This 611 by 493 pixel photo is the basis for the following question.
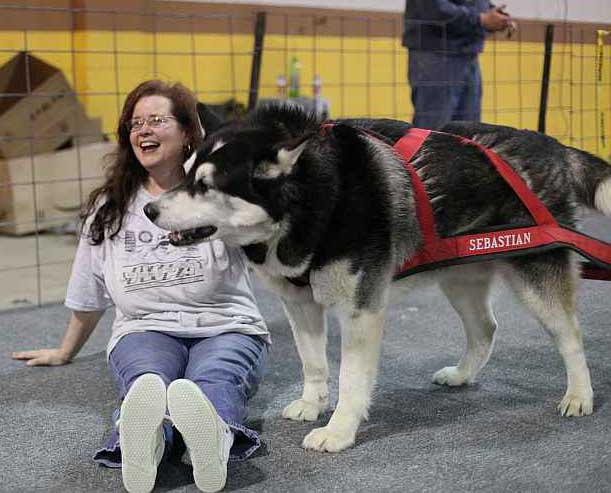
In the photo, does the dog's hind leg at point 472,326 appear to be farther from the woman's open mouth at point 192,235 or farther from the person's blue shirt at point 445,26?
the person's blue shirt at point 445,26

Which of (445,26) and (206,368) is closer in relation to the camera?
(206,368)

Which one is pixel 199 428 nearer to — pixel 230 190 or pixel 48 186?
pixel 230 190


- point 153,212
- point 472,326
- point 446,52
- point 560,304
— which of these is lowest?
point 472,326

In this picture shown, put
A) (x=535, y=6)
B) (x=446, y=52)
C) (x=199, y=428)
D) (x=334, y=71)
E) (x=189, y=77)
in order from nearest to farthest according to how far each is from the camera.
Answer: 1. (x=199, y=428)
2. (x=446, y=52)
3. (x=535, y=6)
4. (x=189, y=77)
5. (x=334, y=71)

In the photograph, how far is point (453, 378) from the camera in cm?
242

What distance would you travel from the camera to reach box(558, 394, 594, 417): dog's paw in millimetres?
2148

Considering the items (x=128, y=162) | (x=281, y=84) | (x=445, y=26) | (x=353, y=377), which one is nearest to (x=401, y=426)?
(x=353, y=377)

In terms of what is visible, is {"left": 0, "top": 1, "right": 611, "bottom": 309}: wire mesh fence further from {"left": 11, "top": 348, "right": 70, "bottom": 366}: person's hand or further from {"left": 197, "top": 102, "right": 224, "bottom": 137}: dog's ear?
{"left": 197, "top": 102, "right": 224, "bottom": 137}: dog's ear

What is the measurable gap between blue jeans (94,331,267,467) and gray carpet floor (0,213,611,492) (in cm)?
6

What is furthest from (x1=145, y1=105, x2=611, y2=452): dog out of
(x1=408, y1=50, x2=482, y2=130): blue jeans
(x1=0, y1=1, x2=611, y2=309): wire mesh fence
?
(x1=0, y1=1, x2=611, y2=309): wire mesh fence

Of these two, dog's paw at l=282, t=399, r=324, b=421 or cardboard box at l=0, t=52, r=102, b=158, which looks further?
cardboard box at l=0, t=52, r=102, b=158

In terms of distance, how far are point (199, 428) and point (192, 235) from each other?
1.36 feet

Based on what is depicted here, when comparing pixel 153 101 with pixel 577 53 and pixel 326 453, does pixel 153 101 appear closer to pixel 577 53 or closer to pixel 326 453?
pixel 326 453

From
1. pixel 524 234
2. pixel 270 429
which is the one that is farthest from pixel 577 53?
pixel 270 429
